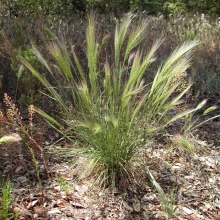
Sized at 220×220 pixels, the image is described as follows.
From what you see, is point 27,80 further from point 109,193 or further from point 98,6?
point 98,6

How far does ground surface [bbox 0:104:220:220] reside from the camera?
7.18 ft

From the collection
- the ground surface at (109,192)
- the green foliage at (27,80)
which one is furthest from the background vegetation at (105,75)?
the ground surface at (109,192)

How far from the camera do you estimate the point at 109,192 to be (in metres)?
2.38

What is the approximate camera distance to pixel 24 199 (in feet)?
7.20

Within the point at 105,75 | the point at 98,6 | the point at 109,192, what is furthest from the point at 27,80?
the point at 98,6

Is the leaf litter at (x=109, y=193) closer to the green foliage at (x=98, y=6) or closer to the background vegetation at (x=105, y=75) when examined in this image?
the background vegetation at (x=105, y=75)

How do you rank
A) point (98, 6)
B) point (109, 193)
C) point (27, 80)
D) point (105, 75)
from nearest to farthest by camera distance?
point (105, 75) → point (109, 193) → point (27, 80) → point (98, 6)

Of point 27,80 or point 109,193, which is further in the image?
point 27,80

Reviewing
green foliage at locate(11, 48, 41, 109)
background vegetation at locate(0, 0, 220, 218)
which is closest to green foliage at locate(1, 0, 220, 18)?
background vegetation at locate(0, 0, 220, 218)

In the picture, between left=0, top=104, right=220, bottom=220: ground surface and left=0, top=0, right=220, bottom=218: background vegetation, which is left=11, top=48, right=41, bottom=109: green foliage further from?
left=0, top=104, right=220, bottom=220: ground surface

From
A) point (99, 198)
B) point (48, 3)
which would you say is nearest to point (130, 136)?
point (99, 198)

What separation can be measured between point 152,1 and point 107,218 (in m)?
9.06

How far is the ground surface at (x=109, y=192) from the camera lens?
7.18ft

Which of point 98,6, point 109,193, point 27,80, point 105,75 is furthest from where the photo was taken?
point 98,6
